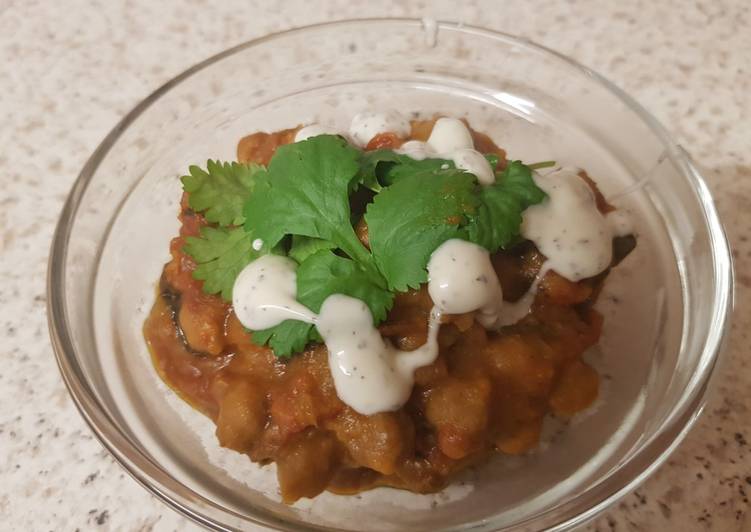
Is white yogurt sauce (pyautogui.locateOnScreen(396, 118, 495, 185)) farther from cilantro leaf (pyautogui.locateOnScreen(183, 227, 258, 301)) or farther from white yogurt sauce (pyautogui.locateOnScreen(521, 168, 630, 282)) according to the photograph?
cilantro leaf (pyautogui.locateOnScreen(183, 227, 258, 301))

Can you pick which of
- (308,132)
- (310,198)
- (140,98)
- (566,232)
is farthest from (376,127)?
(140,98)

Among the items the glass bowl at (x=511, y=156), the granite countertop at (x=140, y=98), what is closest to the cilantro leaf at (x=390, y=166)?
the glass bowl at (x=511, y=156)

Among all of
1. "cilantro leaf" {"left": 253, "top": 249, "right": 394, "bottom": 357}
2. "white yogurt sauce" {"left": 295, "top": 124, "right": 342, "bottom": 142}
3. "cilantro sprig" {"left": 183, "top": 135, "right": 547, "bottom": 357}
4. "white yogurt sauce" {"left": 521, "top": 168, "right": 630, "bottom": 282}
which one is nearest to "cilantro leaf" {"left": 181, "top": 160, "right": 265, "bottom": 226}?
"cilantro sprig" {"left": 183, "top": 135, "right": 547, "bottom": 357}

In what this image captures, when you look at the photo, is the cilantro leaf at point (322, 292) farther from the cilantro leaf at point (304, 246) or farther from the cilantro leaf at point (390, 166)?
the cilantro leaf at point (390, 166)

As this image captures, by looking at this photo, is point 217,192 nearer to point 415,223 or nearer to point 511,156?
point 415,223

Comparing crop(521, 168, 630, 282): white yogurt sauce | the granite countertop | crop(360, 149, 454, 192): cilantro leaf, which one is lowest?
the granite countertop

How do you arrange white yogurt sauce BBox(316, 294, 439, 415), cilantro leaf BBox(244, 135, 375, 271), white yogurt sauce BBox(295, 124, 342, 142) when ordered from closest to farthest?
white yogurt sauce BBox(316, 294, 439, 415) < cilantro leaf BBox(244, 135, 375, 271) < white yogurt sauce BBox(295, 124, 342, 142)

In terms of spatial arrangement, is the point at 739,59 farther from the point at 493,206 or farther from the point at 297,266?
the point at 297,266
